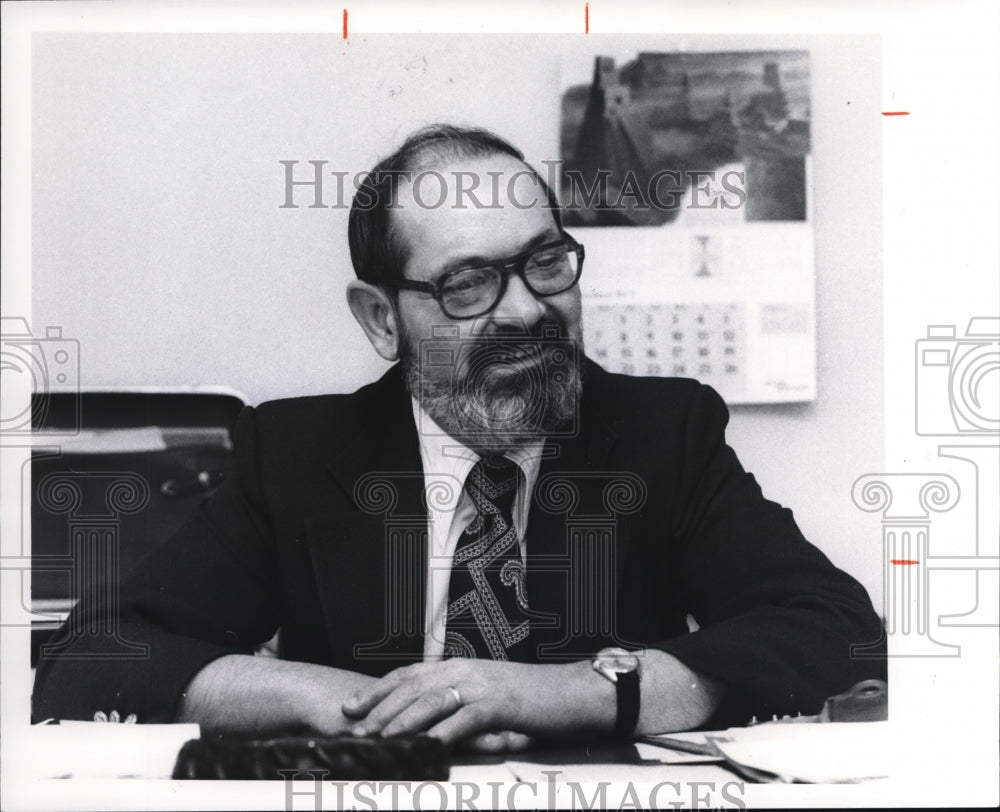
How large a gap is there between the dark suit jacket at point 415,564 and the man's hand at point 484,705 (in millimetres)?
63

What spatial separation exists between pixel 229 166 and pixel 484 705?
3.61ft

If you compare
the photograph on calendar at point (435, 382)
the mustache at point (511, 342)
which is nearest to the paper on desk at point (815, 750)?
the photograph on calendar at point (435, 382)

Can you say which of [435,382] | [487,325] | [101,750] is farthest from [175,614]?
[487,325]

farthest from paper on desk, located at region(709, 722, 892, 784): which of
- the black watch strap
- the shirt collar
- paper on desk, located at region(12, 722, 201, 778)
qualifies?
paper on desk, located at region(12, 722, 201, 778)

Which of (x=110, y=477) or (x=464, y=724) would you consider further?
(x=110, y=477)

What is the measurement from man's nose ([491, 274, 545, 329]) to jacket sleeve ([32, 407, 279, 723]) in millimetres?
515

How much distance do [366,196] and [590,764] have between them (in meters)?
1.12

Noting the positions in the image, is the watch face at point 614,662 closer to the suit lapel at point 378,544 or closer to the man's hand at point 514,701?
the man's hand at point 514,701

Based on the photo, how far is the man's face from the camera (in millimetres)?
2283

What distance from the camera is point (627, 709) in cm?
226

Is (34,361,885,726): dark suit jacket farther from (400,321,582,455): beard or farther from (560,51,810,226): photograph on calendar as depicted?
(560,51,810,226): photograph on calendar

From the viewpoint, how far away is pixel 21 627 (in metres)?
2.38

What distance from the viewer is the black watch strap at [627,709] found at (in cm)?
225

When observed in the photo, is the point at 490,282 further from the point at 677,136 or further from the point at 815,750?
the point at 815,750
